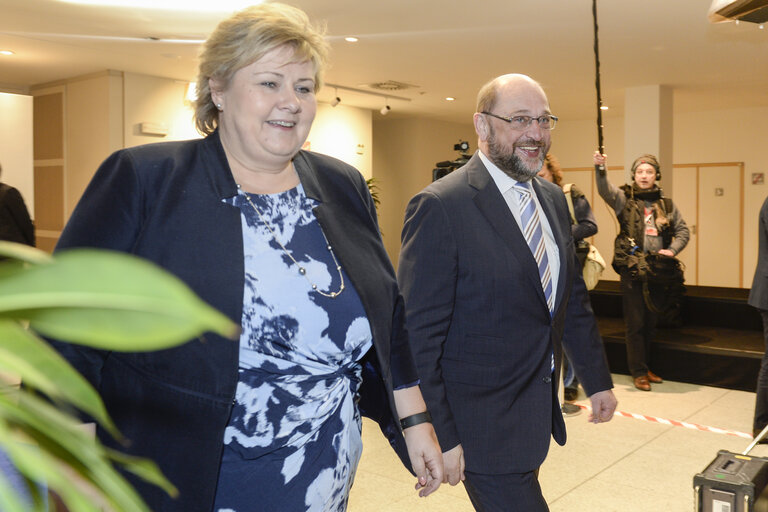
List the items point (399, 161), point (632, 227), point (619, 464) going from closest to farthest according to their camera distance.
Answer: point (619, 464)
point (632, 227)
point (399, 161)

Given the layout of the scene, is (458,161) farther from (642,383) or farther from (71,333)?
(71,333)

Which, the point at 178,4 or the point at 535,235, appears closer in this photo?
the point at 535,235

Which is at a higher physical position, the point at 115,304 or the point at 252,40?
the point at 252,40

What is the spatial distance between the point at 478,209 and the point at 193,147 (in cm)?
107

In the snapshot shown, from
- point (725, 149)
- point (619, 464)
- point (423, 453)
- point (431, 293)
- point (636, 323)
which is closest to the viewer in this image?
point (423, 453)

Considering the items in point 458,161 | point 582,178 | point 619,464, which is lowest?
point 619,464

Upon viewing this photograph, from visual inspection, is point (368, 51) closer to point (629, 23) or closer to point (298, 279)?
point (629, 23)

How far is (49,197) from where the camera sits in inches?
427

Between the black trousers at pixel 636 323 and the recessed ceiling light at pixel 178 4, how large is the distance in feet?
13.3

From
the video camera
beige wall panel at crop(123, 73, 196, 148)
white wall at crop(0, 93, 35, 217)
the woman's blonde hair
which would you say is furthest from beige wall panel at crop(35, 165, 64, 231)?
the woman's blonde hair

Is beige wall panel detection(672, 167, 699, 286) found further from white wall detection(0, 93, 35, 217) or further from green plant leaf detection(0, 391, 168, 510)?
green plant leaf detection(0, 391, 168, 510)

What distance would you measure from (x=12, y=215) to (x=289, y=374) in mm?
4433

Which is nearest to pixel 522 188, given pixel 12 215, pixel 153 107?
pixel 12 215

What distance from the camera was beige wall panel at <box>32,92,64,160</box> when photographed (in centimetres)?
1059
